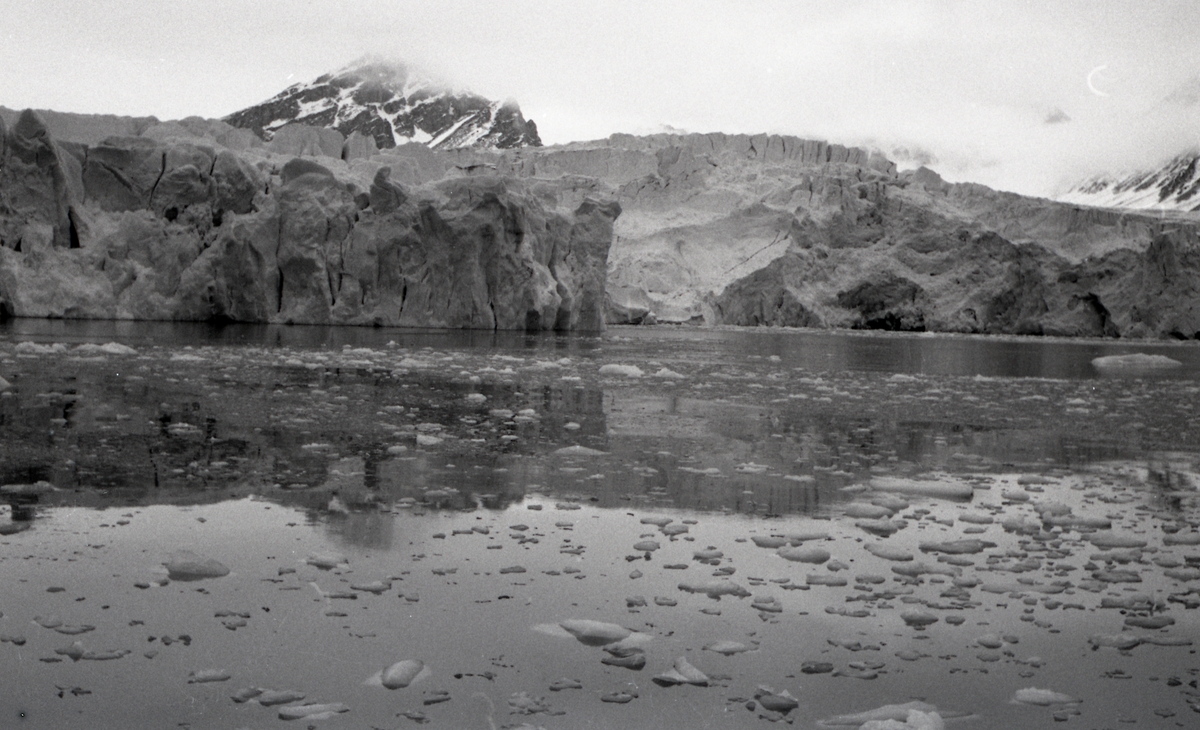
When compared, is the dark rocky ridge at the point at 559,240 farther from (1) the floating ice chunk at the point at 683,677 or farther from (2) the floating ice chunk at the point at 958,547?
(1) the floating ice chunk at the point at 683,677

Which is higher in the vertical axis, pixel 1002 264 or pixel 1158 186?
pixel 1158 186

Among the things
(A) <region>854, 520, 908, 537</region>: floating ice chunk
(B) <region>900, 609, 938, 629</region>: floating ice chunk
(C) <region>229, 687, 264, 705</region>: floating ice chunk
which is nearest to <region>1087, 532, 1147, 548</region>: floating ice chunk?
(A) <region>854, 520, 908, 537</region>: floating ice chunk

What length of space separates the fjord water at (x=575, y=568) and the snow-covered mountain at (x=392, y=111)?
213ft

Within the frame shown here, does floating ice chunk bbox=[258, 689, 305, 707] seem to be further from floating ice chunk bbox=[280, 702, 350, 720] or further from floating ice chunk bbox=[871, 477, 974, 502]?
floating ice chunk bbox=[871, 477, 974, 502]

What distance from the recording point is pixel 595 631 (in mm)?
2441

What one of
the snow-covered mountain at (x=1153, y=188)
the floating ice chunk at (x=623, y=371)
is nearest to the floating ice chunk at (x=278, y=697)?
the floating ice chunk at (x=623, y=371)

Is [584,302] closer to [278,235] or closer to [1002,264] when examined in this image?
[278,235]

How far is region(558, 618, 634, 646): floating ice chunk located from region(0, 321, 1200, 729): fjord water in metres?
0.04

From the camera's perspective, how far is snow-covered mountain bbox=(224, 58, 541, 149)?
235 ft

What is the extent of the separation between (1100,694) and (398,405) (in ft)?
18.7

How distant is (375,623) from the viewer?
246cm

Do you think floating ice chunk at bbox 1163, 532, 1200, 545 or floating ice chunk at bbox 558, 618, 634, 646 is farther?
floating ice chunk at bbox 1163, 532, 1200, 545

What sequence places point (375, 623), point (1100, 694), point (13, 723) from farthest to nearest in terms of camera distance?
1. point (375, 623)
2. point (1100, 694)
3. point (13, 723)

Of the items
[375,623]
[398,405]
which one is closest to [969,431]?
[398,405]
